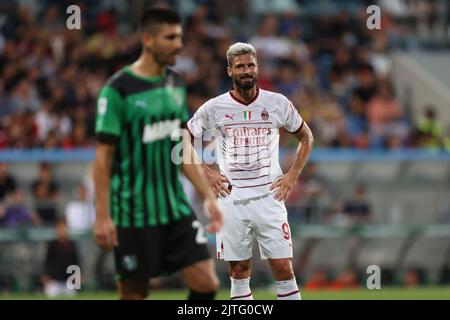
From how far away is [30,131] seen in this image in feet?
65.1

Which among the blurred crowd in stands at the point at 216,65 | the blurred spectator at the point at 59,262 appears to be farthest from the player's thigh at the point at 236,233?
the blurred crowd in stands at the point at 216,65

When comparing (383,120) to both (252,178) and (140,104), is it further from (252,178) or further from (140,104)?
(140,104)

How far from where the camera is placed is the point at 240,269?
10461 mm

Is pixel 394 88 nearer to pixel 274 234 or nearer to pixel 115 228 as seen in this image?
pixel 274 234

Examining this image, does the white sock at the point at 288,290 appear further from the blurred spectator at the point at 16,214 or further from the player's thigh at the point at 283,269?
the blurred spectator at the point at 16,214

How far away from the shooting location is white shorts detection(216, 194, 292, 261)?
10328mm

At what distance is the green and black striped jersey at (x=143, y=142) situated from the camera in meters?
8.43

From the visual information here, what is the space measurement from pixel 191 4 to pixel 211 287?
55.2ft

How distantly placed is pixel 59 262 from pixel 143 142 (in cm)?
965

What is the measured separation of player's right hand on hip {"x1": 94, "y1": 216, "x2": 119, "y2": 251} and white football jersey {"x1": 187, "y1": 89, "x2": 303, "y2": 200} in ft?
7.74

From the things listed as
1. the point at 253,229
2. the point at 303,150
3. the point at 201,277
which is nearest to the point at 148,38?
the point at 201,277

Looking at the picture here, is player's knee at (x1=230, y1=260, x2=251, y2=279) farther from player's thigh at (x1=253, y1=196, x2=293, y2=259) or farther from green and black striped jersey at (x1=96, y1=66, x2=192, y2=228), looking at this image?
green and black striped jersey at (x1=96, y1=66, x2=192, y2=228)

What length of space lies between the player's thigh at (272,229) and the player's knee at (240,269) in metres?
0.18

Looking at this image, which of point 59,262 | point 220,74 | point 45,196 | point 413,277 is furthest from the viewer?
point 220,74
